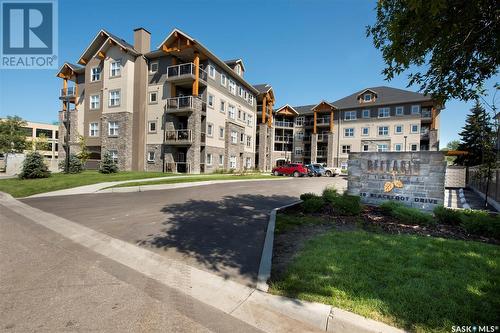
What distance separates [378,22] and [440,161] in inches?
207

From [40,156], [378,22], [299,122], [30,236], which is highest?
[299,122]

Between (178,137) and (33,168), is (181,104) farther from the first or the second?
(33,168)

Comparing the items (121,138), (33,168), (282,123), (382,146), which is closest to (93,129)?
(121,138)

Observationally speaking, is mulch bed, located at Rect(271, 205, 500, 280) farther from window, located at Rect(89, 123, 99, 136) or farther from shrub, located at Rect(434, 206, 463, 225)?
window, located at Rect(89, 123, 99, 136)

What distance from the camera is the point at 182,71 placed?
26.7 meters

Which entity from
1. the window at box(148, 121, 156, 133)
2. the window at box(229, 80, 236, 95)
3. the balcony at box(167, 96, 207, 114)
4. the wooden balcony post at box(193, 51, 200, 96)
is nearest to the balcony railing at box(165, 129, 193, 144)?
the window at box(148, 121, 156, 133)

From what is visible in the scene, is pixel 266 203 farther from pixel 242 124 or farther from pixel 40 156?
pixel 242 124

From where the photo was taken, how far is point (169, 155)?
27.9 meters

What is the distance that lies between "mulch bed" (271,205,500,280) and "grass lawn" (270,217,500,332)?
0.94 feet

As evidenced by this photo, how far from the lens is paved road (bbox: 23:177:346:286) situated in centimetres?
520

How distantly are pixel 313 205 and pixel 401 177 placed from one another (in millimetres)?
3757

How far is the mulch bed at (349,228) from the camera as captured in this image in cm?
530

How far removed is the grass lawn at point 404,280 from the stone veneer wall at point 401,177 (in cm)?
375

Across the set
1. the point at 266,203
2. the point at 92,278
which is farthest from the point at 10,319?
the point at 266,203
